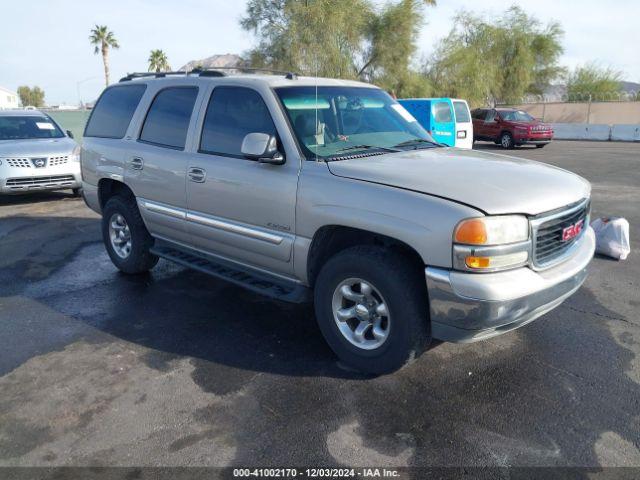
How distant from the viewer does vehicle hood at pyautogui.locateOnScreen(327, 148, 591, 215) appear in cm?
302

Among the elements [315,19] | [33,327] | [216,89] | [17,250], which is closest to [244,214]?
[216,89]

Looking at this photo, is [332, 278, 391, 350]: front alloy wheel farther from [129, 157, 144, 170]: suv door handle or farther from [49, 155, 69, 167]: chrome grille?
[49, 155, 69, 167]: chrome grille

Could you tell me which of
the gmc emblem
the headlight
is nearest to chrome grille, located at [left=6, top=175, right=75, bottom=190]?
the headlight

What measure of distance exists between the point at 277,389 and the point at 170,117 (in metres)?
2.74

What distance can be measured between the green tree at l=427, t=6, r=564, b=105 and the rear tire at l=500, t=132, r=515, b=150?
17.8 meters

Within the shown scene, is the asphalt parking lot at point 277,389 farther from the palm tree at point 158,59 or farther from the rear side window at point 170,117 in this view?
the palm tree at point 158,59

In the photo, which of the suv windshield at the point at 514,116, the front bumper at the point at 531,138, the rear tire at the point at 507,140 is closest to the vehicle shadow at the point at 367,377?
the front bumper at the point at 531,138

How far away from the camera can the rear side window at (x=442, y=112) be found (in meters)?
14.8

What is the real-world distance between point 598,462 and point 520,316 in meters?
0.82

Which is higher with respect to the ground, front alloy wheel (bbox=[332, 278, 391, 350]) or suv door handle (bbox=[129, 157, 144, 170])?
suv door handle (bbox=[129, 157, 144, 170])

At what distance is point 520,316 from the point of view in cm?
304

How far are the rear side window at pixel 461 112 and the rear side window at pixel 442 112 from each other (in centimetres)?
64

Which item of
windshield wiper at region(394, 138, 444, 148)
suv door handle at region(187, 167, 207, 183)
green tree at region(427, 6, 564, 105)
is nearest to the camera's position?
windshield wiper at region(394, 138, 444, 148)

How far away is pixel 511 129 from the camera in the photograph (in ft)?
71.3
